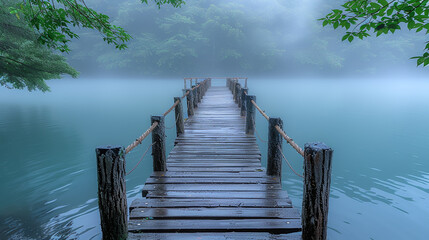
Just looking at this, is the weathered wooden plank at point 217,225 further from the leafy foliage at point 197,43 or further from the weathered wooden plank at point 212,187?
the leafy foliage at point 197,43

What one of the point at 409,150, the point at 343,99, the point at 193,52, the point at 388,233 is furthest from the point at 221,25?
the point at 388,233

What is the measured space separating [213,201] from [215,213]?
0.36 metres

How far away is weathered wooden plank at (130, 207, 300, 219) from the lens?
3.71 meters

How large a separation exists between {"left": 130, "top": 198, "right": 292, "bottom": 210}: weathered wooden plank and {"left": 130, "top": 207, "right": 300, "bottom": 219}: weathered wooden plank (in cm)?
9

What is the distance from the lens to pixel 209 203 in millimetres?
4090

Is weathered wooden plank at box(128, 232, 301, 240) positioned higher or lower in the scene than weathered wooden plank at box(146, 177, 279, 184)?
lower

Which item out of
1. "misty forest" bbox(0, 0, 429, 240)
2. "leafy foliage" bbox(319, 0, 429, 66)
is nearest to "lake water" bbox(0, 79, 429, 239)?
"misty forest" bbox(0, 0, 429, 240)

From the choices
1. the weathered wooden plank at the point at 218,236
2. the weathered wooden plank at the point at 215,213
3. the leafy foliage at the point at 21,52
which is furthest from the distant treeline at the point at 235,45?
the weathered wooden plank at the point at 218,236

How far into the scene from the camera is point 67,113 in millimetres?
24906

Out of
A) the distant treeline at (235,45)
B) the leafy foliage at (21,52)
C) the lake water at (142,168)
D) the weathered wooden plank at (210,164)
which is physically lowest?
the lake water at (142,168)

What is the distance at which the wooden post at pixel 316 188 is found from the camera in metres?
2.82

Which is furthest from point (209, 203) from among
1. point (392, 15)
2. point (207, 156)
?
point (392, 15)

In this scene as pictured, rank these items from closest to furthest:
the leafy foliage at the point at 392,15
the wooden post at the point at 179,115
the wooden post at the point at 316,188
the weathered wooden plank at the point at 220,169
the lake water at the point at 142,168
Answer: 1. the wooden post at the point at 316,188
2. the leafy foliage at the point at 392,15
3. the weathered wooden plank at the point at 220,169
4. the lake water at the point at 142,168
5. the wooden post at the point at 179,115

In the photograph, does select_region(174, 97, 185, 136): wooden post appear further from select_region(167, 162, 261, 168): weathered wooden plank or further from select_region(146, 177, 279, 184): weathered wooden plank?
select_region(146, 177, 279, 184): weathered wooden plank
